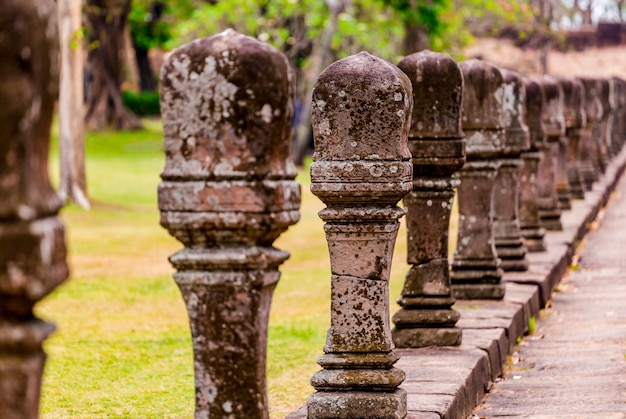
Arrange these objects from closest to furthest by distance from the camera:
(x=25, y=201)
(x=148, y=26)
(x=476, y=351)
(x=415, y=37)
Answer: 1. (x=25, y=201)
2. (x=476, y=351)
3. (x=415, y=37)
4. (x=148, y=26)

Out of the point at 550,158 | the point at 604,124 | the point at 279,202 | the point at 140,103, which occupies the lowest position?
the point at 140,103

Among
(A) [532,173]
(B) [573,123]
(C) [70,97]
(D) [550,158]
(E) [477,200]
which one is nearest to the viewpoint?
(E) [477,200]

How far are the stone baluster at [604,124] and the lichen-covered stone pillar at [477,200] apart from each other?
12.7 metres

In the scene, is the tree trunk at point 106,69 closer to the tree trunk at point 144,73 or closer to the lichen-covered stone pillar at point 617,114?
the tree trunk at point 144,73

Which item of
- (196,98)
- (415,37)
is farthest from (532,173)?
(415,37)

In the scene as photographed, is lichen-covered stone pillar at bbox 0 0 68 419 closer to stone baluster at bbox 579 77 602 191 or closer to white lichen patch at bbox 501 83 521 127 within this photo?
white lichen patch at bbox 501 83 521 127

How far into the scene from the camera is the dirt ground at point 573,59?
48.2 metres

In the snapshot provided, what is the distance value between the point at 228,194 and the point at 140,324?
599cm

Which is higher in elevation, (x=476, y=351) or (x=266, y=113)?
(x=266, y=113)

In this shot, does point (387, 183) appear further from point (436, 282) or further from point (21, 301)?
point (21, 301)

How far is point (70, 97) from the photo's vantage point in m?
18.4

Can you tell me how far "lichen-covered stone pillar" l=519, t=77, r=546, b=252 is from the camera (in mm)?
10664

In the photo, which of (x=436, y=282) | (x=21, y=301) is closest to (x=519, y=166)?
(x=436, y=282)

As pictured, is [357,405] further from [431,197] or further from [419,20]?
[419,20]
